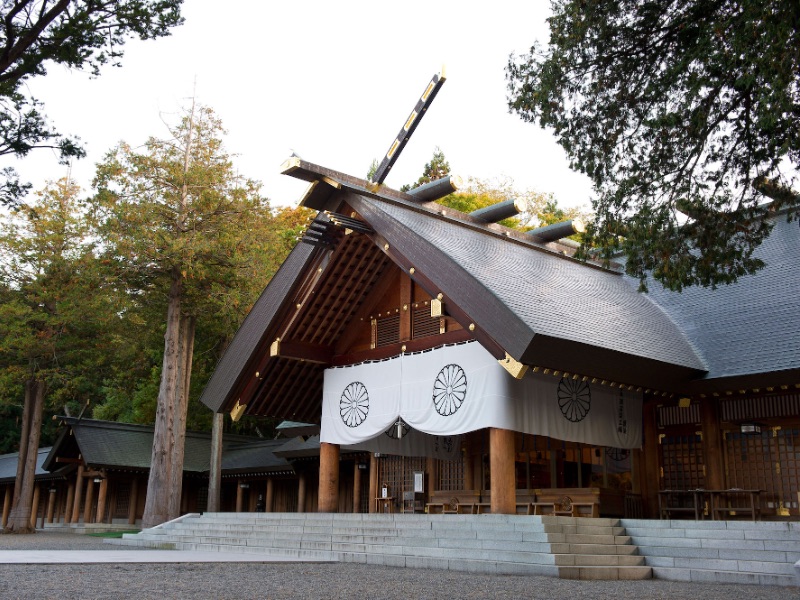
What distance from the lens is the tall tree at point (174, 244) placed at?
1941 centimetres

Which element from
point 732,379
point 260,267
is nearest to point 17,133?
point 732,379

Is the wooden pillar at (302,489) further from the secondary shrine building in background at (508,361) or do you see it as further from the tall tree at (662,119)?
the tall tree at (662,119)

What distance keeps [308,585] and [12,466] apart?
26.6 m

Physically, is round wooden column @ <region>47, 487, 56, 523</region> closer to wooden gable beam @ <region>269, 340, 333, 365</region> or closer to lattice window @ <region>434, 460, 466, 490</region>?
wooden gable beam @ <region>269, 340, 333, 365</region>

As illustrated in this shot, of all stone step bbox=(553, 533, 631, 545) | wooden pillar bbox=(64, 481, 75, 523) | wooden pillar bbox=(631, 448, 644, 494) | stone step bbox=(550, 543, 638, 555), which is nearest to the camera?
stone step bbox=(550, 543, 638, 555)

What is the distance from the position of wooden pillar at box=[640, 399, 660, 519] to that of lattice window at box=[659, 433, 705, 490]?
0.46 feet

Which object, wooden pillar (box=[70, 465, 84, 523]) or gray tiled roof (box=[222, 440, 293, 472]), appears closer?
gray tiled roof (box=[222, 440, 293, 472])

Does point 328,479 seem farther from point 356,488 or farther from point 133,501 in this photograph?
point 133,501

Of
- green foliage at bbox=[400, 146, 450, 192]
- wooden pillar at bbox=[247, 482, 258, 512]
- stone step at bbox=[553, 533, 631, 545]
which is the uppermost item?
green foliage at bbox=[400, 146, 450, 192]

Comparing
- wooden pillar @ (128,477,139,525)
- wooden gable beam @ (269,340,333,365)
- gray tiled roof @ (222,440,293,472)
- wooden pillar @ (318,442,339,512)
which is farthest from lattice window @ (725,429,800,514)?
wooden pillar @ (128,477,139,525)

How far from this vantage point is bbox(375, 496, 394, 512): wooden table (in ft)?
53.0

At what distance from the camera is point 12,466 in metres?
29.2

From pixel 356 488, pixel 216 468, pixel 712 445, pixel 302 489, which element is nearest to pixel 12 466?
pixel 216 468

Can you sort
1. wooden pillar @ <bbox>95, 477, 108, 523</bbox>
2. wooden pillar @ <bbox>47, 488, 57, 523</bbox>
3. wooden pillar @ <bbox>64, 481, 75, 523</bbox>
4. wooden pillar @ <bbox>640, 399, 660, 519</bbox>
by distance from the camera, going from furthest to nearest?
wooden pillar @ <bbox>47, 488, 57, 523</bbox>, wooden pillar @ <bbox>64, 481, 75, 523</bbox>, wooden pillar @ <bbox>95, 477, 108, 523</bbox>, wooden pillar @ <bbox>640, 399, 660, 519</bbox>
